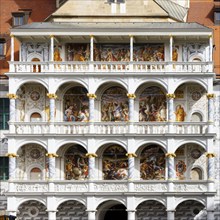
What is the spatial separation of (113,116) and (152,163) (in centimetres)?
365

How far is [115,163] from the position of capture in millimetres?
75062

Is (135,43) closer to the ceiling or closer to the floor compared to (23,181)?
closer to the ceiling

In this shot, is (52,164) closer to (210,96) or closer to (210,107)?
(210,107)

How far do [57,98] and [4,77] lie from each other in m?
4.15

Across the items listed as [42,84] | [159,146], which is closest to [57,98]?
[42,84]

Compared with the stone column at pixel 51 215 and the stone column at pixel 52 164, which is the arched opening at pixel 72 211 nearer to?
the stone column at pixel 51 215

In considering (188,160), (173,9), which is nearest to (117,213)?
(188,160)

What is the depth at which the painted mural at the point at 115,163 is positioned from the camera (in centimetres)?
7494

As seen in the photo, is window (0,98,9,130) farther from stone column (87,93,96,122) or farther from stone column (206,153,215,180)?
stone column (206,153,215,180)

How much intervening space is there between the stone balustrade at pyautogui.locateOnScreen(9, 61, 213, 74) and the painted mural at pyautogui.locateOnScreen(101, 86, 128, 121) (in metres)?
1.89

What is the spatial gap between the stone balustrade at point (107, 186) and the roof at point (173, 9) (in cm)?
1034

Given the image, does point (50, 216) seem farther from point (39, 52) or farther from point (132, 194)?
point (39, 52)

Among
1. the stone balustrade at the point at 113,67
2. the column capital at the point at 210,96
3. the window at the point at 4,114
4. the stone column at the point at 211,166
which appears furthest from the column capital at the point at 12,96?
the stone column at the point at 211,166

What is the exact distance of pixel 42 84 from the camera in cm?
7456
